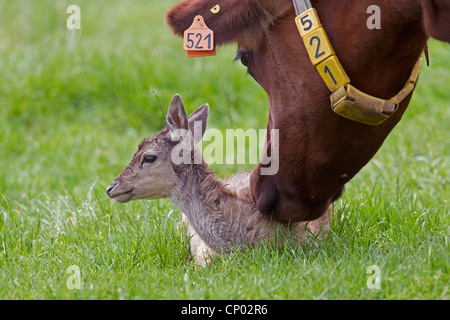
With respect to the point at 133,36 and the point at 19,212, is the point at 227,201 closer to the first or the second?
the point at 19,212

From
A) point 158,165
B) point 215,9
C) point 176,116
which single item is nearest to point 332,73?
point 215,9

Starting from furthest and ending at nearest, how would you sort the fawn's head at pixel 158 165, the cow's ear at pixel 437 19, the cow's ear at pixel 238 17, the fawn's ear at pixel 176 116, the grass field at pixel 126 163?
the fawn's head at pixel 158 165
the fawn's ear at pixel 176 116
the grass field at pixel 126 163
the cow's ear at pixel 238 17
the cow's ear at pixel 437 19

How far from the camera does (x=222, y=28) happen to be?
359 centimetres

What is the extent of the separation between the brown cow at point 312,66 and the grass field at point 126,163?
0.42 meters

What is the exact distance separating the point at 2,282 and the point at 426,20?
101 inches

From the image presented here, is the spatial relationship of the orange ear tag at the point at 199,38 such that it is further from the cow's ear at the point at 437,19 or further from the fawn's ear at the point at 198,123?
the fawn's ear at the point at 198,123

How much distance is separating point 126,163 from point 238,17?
3.99m

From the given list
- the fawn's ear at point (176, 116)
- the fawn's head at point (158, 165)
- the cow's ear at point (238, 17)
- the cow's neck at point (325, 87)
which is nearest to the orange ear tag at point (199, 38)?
the cow's ear at point (238, 17)

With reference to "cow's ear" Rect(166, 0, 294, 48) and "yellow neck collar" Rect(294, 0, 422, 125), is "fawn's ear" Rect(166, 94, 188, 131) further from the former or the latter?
"yellow neck collar" Rect(294, 0, 422, 125)

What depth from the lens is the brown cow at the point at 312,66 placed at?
3.39 m

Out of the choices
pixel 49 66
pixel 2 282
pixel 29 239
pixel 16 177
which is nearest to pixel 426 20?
pixel 2 282

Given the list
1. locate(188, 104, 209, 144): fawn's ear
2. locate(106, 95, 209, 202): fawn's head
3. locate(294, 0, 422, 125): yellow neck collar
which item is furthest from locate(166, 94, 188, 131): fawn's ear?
locate(294, 0, 422, 125): yellow neck collar

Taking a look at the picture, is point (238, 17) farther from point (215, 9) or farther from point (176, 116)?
point (176, 116)

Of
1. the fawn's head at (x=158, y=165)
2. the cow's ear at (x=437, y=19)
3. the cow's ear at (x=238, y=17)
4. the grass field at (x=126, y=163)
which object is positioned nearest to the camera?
the cow's ear at (x=437, y=19)
